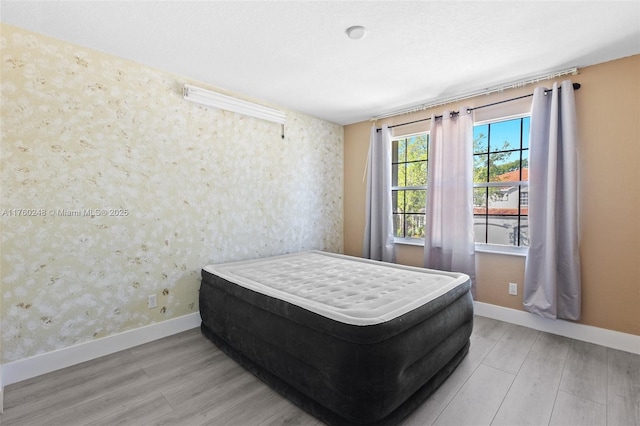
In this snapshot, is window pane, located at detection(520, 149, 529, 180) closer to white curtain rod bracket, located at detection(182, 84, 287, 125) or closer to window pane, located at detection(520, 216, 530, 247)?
window pane, located at detection(520, 216, 530, 247)

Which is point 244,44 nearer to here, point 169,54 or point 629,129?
point 169,54

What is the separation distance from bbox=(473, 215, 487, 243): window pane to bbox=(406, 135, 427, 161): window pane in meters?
1.01

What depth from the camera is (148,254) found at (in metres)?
2.52

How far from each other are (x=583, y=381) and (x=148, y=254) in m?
3.43

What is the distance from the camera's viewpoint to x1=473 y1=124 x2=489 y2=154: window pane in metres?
3.21

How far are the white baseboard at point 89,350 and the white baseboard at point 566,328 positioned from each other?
10.1ft

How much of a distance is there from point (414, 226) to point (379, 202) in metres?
0.57

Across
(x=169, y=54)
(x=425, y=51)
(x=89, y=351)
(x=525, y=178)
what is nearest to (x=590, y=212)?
(x=525, y=178)

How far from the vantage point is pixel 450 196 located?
10.6 ft

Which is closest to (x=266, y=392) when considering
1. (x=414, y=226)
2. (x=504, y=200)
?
(x=414, y=226)

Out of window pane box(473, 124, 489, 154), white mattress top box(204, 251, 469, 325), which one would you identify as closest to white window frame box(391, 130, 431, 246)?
window pane box(473, 124, 489, 154)

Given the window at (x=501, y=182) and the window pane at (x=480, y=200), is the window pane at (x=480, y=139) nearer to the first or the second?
the window at (x=501, y=182)

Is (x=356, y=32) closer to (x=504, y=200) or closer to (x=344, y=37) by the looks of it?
(x=344, y=37)

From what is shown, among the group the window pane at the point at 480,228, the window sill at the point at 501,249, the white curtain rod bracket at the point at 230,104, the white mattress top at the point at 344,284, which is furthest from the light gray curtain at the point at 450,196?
the white curtain rod bracket at the point at 230,104
